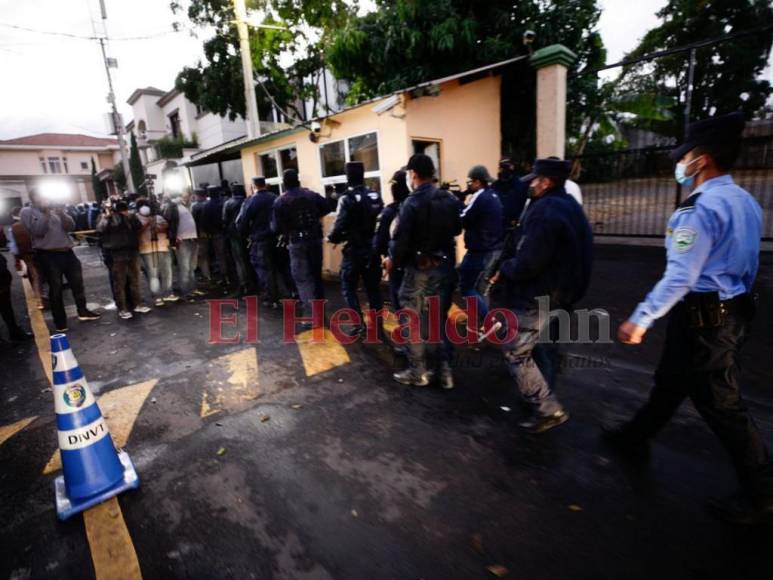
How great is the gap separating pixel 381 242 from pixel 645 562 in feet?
11.4

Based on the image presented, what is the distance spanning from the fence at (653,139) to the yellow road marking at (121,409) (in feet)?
22.0

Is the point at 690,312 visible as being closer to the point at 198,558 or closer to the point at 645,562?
the point at 645,562

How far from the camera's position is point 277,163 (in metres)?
9.84

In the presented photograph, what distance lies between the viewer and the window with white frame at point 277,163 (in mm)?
9523

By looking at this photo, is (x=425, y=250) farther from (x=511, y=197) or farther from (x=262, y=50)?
(x=262, y=50)

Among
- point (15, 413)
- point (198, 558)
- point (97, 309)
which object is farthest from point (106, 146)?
point (198, 558)

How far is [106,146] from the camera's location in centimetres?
4459

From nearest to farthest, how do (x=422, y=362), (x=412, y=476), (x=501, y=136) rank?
(x=412, y=476) < (x=422, y=362) < (x=501, y=136)

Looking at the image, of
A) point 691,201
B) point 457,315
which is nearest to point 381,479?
point 691,201

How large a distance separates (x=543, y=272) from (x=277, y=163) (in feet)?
27.2

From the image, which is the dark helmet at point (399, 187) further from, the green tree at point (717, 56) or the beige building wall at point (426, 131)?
the green tree at point (717, 56)

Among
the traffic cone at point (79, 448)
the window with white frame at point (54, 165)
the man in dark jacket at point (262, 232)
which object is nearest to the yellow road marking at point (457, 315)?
the man in dark jacket at point (262, 232)

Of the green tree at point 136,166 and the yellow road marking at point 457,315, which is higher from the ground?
the green tree at point 136,166

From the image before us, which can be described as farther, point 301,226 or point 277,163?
point 277,163
